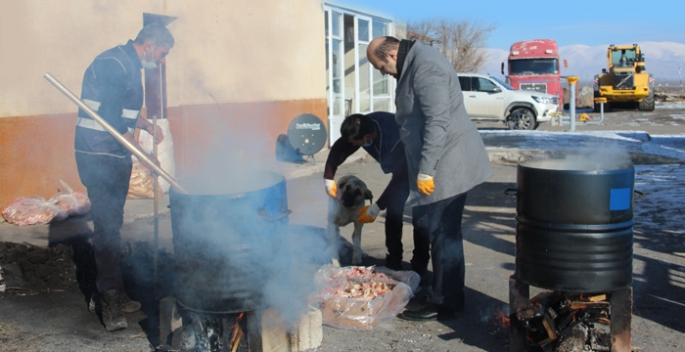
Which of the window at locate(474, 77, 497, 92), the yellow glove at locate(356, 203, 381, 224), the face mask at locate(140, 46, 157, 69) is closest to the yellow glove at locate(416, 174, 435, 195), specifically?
the yellow glove at locate(356, 203, 381, 224)

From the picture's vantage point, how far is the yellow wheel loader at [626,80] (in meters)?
24.3

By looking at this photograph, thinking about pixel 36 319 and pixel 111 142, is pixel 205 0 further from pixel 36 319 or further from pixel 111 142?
pixel 36 319

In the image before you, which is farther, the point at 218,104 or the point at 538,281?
the point at 218,104

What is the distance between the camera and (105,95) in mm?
3516

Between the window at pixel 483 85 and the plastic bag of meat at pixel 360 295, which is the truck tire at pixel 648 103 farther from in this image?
the plastic bag of meat at pixel 360 295

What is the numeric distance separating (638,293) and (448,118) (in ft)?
6.23

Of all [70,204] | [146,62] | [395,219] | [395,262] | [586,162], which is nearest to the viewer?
[586,162]

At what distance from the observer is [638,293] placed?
3.87 meters

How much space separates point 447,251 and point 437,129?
77 centimetres

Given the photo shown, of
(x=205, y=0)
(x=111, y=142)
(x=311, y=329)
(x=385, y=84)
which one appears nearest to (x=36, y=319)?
(x=111, y=142)

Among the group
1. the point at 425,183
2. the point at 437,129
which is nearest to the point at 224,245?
the point at 425,183

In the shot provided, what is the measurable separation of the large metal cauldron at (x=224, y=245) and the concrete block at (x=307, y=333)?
33 centimetres

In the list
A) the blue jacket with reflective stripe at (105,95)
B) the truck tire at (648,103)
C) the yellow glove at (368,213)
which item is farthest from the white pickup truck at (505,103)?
the blue jacket with reflective stripe at (105,95)

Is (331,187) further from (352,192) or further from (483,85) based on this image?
(483,85)
